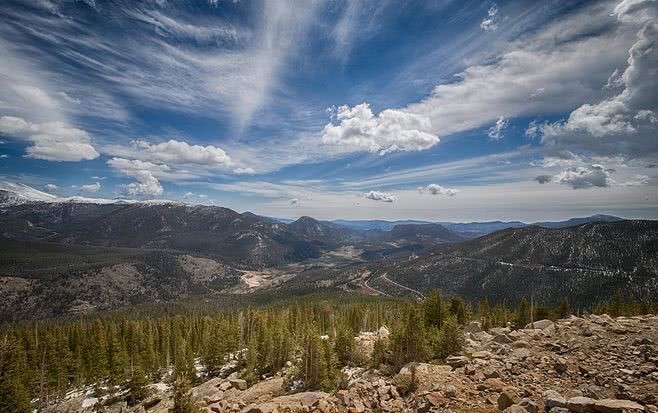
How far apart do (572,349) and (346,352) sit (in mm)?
42650

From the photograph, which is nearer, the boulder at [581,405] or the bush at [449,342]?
the boulder at [581,405]

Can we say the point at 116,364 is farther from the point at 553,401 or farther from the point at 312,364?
the point at 553,401

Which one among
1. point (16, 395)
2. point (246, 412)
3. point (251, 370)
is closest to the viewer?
point (246, 412)

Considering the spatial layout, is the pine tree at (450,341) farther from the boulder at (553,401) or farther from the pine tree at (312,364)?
the boulder at (553,401)

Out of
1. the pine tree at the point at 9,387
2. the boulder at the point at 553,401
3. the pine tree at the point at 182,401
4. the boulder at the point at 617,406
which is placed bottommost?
the pine tree at the point at 9,387

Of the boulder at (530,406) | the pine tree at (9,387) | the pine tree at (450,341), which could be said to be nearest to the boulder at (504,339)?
the pine tree at (450,341)

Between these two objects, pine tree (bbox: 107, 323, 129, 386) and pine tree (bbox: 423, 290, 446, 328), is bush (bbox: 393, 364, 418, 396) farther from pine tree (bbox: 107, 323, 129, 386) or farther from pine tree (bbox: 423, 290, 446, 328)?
pine tree (bbox: 107, 323, 129, 386)

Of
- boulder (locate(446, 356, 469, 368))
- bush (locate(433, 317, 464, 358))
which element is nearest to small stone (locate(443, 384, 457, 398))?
boulder (locate(446, 356, 469, 368))

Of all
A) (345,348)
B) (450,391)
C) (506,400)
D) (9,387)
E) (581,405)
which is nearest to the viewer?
(581,405)

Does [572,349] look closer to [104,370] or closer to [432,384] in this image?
[432,384]

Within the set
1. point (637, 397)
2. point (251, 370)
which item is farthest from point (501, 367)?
point (251, 370)

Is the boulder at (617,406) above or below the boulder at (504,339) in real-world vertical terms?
above

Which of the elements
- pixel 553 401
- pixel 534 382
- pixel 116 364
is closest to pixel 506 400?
pixel 553 401

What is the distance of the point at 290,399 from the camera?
28.9 metres
